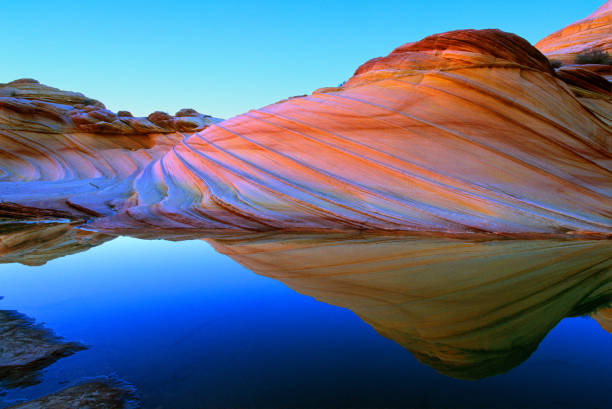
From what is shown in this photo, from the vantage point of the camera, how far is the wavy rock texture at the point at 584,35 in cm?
1228

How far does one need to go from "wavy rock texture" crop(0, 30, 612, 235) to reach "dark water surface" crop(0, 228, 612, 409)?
1912mm

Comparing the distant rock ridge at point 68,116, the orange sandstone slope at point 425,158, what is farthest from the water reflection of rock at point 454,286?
the distant rock ridge at point 68,116

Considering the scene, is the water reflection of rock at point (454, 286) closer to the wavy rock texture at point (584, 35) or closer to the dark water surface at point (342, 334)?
the dark water surface at point (342, 334)

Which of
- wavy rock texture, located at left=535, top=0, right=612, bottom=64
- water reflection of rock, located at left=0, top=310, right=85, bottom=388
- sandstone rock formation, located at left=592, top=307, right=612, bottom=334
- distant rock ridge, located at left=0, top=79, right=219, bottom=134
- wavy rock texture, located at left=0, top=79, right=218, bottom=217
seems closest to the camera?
water reflection of rock, located at left=0, top=310, right=85, bottom=388

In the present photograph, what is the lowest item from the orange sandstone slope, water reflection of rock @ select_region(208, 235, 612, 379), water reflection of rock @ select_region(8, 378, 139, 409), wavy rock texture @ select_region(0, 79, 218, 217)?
water reflection of rock @ select_region(8, 378, 139, 409)

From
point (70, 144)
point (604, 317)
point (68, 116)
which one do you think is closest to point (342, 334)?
point (604, 317)

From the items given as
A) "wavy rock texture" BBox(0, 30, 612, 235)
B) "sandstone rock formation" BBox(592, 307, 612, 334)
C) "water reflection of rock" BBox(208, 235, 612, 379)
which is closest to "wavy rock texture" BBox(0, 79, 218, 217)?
"wavy rock texture" BBox(0, 30, 612, 235)

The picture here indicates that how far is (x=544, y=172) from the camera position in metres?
4.94

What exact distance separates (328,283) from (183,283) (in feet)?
3.50

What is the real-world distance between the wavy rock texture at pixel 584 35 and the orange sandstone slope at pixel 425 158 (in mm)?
7549

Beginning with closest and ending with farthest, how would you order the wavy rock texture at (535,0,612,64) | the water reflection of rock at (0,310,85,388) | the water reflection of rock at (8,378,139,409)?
1. the water reflection of rock at (8,378,139,409)
2. the water reflection of rock at (0,310,85,388)
3. the wavy rock texture at (535,0,612,64)

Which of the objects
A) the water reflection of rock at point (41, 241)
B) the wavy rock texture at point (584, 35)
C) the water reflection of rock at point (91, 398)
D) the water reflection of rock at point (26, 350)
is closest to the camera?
the water reflection of rock at point (91, 398)

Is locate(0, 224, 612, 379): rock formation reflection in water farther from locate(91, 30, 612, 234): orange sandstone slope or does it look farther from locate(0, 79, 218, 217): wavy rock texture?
locate(0, 79, 218, 217): wavy rock texture

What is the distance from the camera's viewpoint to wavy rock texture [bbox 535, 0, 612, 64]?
12278 mm
